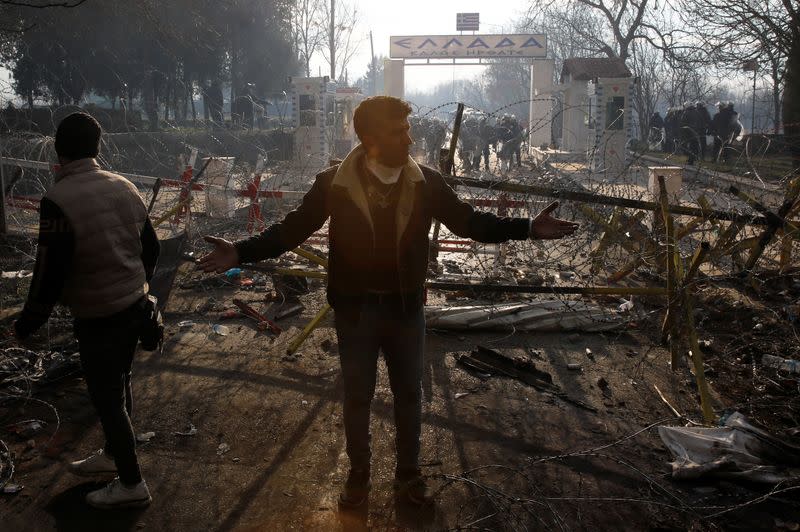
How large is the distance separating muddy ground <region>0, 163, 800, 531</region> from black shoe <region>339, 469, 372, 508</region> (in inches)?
2.1

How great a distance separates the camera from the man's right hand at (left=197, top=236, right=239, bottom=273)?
2.97 metres

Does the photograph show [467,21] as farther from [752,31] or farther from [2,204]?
[2,204]

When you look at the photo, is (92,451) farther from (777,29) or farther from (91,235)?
(777,29)


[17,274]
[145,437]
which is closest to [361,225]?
[145,437]

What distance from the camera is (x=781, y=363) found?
479 centimetres

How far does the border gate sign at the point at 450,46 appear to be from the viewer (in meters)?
36.0

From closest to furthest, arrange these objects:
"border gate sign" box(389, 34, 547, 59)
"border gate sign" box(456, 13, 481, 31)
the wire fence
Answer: the wire fence
"border gate sign" box(389, 34, 547, 59)
"border gate sign" box(456, 13, 481, 31)

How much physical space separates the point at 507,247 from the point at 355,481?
169 inches

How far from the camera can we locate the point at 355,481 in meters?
3.09

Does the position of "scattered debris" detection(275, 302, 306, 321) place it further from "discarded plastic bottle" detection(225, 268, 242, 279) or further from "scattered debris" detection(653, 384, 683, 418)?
"scattered debris" detection(653, 384, 683, 418)

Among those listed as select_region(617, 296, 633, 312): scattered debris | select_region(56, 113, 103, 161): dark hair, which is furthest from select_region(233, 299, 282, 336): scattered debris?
select_region(617, 296, 633, 312): scattered debris

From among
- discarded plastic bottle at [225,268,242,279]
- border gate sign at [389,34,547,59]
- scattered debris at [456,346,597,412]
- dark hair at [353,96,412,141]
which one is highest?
border gate sign at [389,34,547,59]

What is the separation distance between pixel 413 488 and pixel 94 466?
1.54m

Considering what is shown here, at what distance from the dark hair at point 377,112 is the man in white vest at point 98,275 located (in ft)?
3.53
